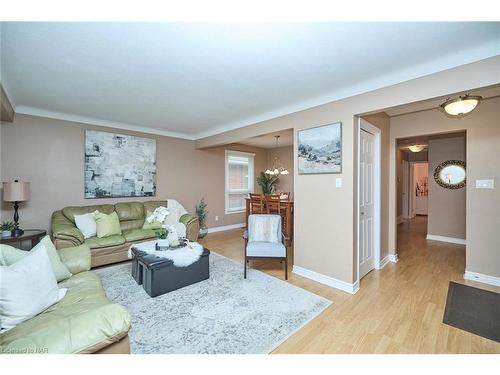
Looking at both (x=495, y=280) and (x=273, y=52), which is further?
(x=495, y=280)

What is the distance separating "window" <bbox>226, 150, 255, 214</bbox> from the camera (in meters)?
6.16

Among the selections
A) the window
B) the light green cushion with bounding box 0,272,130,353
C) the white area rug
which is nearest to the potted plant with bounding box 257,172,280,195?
the window

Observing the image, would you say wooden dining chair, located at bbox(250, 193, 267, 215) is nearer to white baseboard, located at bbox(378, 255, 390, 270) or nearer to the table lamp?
white baseboard, located at bbox(378, 255, 390, 270)

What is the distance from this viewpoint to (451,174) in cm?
486

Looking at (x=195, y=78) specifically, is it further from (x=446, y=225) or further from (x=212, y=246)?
(x=446, y=225)

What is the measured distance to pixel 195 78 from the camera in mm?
2350

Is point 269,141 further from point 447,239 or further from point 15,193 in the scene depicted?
point 15,193

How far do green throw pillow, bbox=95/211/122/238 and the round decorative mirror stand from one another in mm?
6698

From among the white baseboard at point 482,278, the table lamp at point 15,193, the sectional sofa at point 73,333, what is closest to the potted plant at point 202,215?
the table lamp at point 15,193

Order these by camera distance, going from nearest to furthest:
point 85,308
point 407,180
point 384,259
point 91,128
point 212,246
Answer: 1. point 85,308
2. point 384,259
3. point 91,128
4. point 212,246
5. point 407,180

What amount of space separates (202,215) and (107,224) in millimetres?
2176

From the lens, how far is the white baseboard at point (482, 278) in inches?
108
